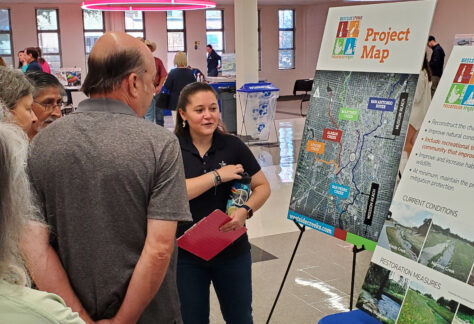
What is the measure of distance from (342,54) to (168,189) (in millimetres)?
1403

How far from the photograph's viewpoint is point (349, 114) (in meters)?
2.62

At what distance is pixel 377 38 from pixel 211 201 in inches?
40.4

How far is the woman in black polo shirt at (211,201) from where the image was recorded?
2445mm

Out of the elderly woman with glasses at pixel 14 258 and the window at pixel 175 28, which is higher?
the window at pixel 175 28

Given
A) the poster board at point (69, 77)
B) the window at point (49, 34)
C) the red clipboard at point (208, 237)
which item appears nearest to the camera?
the red clipboard at point (208, 237)

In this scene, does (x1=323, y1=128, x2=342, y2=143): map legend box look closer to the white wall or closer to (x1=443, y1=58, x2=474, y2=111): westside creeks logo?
(x1=443, y1=58, x2=474, y2=111): westside creeks logo

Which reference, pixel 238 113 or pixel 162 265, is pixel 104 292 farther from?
pixel 238 113

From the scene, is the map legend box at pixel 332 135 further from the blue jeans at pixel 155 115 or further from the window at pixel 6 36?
the window at pixel 6 36

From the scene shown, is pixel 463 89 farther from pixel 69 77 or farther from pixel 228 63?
pixel 69 77

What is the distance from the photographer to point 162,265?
1688mm

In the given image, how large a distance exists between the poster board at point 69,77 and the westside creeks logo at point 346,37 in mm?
11210

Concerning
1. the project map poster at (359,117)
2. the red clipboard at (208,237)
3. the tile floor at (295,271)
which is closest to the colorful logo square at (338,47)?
the project map poster at (359,117)

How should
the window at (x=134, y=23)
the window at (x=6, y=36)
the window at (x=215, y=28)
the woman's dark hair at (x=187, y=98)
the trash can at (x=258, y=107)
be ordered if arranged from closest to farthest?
1. the woman's dark hair at (x=187, y=98)
2. the trash can at (x=258, y=107)
3. the window at (x=6, y=36)
4. the window at (x=134, y=23)
5. the window at (x=215, y=28)

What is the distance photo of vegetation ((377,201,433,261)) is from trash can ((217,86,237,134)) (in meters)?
8.97
